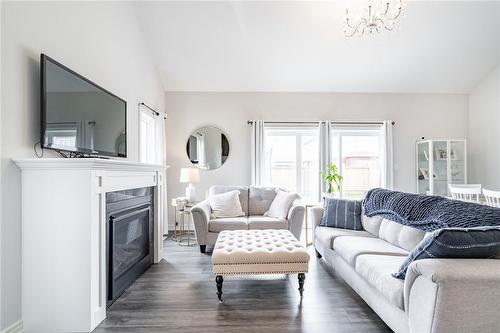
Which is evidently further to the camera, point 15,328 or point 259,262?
point 259,262

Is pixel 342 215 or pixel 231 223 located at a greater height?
pixel 342 215

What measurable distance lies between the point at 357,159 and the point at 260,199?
2.26 meters

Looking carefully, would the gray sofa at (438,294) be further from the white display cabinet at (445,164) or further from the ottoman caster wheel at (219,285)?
the white display cabinet at (445,164)

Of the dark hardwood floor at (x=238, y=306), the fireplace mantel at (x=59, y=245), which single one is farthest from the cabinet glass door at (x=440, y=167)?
the fireplace mantel at (x=59, y=245)

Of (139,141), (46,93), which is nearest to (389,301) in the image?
(46,93)

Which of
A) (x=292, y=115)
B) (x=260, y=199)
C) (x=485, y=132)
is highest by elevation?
(x=292, y=115)

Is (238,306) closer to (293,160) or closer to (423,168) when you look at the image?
(293,160)

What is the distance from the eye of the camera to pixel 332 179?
4.64 metres

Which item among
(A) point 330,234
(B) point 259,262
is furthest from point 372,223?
(B) point 259,262

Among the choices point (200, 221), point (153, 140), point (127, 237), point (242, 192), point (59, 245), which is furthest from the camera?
point (153, 140)

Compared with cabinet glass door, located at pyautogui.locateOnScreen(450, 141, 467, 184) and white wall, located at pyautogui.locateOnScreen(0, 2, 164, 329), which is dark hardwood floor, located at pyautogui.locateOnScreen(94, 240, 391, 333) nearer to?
white wall, located at pyautogui.locateOnScreen(0, 2, 164, 329)

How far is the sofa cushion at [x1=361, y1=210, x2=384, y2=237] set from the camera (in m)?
2.80

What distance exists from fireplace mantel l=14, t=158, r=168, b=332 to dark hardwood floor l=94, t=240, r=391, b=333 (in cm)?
30

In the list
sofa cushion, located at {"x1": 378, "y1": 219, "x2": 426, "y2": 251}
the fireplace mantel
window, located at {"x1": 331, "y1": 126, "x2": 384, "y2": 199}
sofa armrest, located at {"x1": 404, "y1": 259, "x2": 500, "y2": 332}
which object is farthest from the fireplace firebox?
window, located at {"x1": 331, "y1": 126, "x2": 384, "y2": 199}
